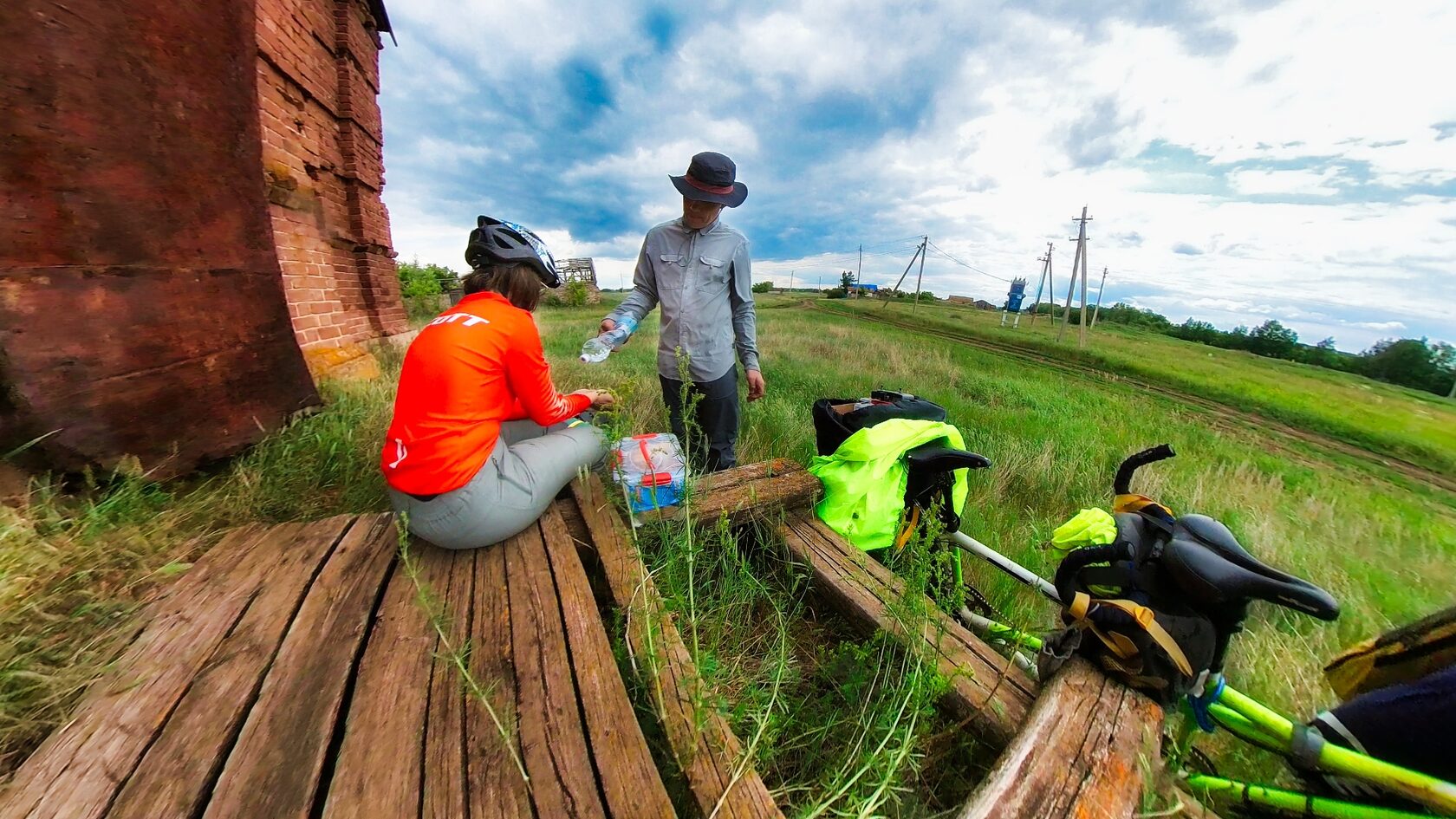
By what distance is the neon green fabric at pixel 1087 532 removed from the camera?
1.62 m

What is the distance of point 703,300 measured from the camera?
3.17m

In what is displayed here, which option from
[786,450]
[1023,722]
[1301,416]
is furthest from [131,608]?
[1301,416]

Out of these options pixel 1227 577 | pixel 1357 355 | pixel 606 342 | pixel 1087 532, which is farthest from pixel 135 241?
pixel 1357 355

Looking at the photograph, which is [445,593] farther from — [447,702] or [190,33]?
[190,33]

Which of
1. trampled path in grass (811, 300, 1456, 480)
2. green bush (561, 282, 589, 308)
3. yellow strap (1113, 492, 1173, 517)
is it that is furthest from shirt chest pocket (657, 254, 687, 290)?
green bush (561, 282, 589, 308)

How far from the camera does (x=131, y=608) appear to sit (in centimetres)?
167

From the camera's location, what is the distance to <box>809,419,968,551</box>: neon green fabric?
2.35m

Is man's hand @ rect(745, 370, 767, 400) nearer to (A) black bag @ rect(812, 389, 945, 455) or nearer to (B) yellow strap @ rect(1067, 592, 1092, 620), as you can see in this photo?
(A) black bag @ rect(812, 389, 945, 455)

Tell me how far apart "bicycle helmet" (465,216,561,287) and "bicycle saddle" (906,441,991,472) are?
6.79 feet

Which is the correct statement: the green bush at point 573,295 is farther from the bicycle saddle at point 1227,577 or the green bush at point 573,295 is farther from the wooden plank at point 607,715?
the bicycle saddle at point 1227,577

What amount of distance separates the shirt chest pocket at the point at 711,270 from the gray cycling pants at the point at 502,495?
132cm

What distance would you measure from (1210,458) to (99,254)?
9.28 meters

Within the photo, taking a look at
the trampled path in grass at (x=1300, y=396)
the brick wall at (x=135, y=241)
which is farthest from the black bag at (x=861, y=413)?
the trampled path in grass at (x=1300, y=396)

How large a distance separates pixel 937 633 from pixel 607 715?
105 centimetres
